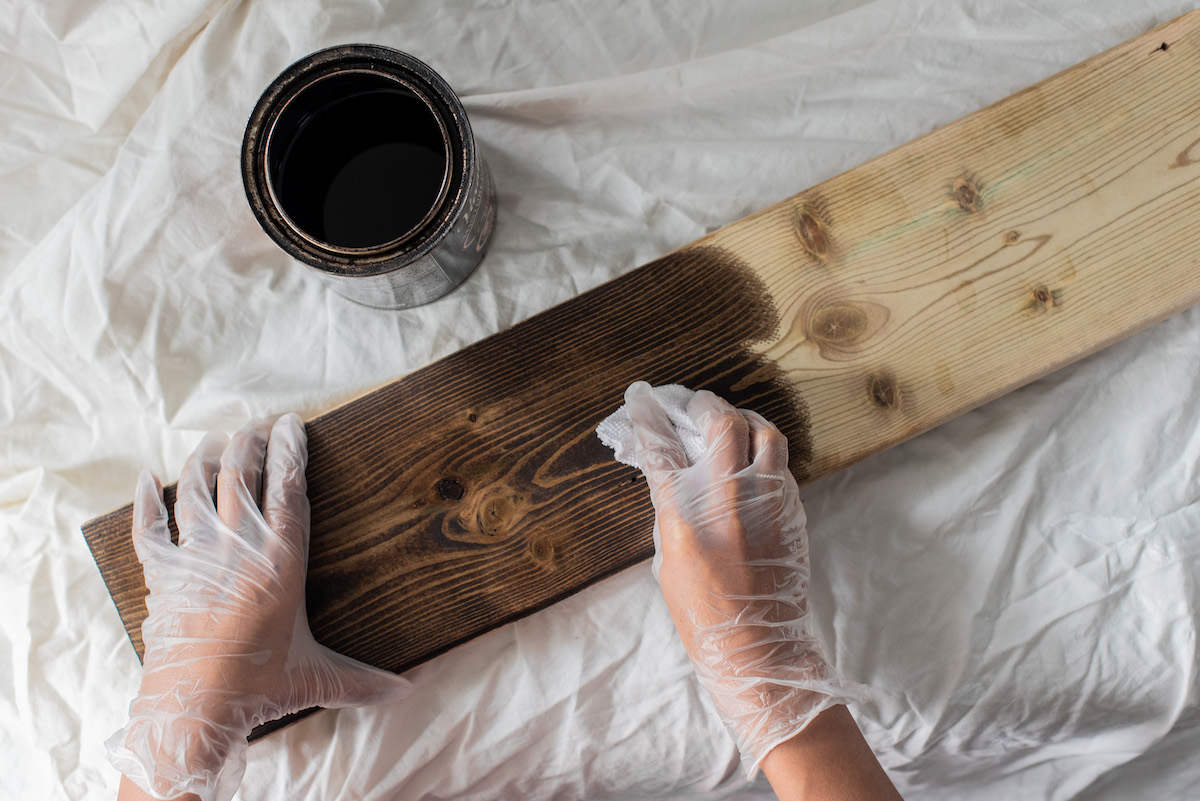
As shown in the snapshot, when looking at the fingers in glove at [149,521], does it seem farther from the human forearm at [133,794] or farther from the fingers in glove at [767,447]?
the fingers in glove at [767,447]

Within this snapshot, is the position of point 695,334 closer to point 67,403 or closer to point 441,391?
point 441,391

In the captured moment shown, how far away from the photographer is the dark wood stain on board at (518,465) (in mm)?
872

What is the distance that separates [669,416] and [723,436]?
0.24 feet

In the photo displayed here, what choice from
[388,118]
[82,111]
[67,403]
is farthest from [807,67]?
[67,403]

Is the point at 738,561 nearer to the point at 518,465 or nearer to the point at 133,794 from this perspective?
the point at 518,465

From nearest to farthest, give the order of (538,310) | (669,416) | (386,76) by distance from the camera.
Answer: (386,76) < (669,416) < (538,310)

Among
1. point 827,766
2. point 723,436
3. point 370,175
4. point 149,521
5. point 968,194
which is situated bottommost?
point 827,766

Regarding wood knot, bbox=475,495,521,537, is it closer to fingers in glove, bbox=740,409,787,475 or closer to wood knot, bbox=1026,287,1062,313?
fingers in glove, bbox=740,409,787,475

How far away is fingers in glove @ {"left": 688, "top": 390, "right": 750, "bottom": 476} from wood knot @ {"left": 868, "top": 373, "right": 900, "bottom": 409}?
160mm

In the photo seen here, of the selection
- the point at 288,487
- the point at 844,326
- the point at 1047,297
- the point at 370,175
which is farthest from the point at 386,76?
the point at 1047,297

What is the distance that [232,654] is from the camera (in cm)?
83

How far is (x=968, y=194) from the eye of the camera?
0.87m

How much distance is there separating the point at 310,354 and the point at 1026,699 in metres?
1.06

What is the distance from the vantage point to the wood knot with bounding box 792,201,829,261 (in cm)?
88
